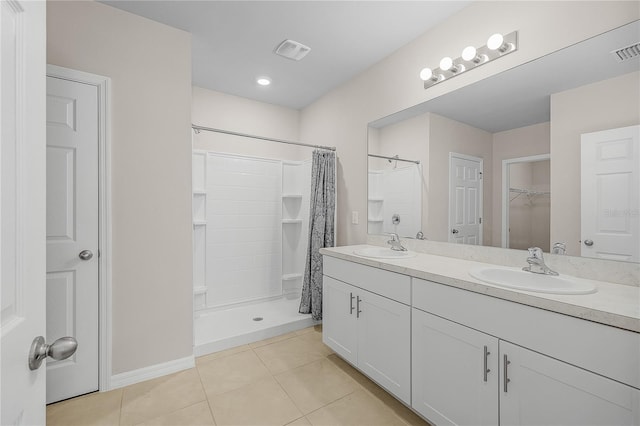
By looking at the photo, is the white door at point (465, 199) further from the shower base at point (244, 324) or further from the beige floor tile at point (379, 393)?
the shower base at point (244, 324)

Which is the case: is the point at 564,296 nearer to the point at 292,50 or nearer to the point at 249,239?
the point at 292,50

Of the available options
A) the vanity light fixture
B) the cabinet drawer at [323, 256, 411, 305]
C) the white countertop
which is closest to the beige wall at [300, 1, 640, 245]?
the vanity light fixture

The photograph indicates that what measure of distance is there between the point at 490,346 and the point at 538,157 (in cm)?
107

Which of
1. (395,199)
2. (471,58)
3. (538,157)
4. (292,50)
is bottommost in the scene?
(395,199)

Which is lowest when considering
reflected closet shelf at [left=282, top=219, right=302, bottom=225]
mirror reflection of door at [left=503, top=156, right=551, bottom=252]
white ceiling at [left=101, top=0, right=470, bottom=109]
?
reflected closet shelf at [left=282, top=219, right=302, bottom=225]

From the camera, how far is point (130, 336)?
1.98 metres

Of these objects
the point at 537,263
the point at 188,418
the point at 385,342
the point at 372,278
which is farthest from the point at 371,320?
the point at 188,418

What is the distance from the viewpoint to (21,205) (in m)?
0.55

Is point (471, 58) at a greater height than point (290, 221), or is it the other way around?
point (471, 58)

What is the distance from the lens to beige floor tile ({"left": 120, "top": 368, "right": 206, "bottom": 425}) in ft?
5.53

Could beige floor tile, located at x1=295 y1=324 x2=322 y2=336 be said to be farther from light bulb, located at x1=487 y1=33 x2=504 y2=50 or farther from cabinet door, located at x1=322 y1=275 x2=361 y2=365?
light bulb, located at x1=487 y1=33 x2=504 y2=50

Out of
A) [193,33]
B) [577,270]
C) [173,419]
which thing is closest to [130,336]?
[173,419]

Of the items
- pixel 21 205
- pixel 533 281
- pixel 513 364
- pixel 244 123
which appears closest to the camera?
pixel 21 205

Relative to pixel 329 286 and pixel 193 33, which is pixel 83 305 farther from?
pixel 193 33
